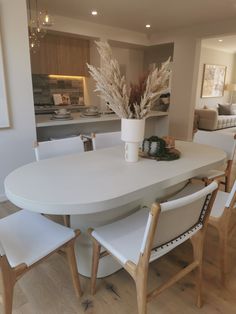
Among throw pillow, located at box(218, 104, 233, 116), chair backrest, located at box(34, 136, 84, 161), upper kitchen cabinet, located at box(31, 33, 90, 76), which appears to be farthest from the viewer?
throw pillow, located at box(218, 104, 233, 116)

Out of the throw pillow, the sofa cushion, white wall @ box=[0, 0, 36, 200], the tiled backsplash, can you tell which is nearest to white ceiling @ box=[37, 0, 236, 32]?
white wall @ box=[0, 0, 36, 200]

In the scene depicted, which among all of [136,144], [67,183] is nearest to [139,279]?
[67,183]

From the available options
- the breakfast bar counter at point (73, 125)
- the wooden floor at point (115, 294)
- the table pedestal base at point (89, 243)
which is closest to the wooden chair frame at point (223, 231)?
the wooden floor at point (115, 294)

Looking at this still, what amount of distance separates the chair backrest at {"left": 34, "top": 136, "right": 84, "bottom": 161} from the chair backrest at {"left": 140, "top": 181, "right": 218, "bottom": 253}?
3.97 feet

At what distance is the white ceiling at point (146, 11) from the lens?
12.0 ft

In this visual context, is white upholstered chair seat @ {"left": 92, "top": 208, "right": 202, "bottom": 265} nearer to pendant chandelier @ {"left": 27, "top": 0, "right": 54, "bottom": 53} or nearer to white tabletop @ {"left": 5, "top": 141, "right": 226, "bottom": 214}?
white tabletop @ {"left": 5, "top": 141, "right": 226, "bottom": 214}

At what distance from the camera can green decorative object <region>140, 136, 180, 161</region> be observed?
181 centimetres

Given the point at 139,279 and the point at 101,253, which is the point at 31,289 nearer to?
the point at 101,253

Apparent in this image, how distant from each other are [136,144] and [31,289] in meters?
1.20

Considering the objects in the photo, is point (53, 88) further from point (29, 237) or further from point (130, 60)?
point (29, 237)

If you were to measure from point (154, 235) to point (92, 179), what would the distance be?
535 mm

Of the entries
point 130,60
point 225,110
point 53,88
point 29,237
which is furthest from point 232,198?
point 225,110

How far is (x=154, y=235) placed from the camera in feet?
3.31

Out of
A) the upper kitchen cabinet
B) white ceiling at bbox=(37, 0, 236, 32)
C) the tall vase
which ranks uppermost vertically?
white ceiling at bbox=(37, 0, 236, 32)
